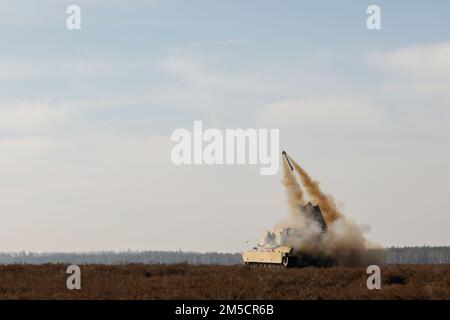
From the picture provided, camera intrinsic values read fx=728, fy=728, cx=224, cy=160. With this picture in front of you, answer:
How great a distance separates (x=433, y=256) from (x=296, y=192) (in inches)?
4828

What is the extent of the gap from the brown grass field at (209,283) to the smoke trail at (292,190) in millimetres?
9726

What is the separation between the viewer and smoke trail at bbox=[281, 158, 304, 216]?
45875mm

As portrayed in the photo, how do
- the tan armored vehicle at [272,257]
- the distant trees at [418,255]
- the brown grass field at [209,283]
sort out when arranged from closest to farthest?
the brown grass field at [209,283] → the tan armored vehicle at [272,257] → the distant trees at [418,255]

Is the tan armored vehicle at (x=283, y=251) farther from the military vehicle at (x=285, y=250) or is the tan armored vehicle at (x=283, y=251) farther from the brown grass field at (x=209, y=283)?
the brown grass field at (x=209, y=283)

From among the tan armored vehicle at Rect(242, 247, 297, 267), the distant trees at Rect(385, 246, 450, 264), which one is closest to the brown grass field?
the tan armored vehicle at Rect(242, 247, 297, 267)

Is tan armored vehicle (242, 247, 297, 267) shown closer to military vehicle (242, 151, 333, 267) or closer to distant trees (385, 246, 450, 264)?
military vehicle (242, 151, 333, 267)

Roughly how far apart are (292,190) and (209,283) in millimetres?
16969

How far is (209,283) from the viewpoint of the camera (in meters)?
30.5

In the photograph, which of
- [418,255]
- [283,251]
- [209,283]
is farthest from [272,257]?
[418,255]

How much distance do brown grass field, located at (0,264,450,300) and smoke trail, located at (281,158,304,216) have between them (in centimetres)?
973

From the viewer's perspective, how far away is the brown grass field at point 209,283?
2719 centimetres

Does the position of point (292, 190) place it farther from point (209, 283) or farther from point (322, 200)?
point (209, 283)

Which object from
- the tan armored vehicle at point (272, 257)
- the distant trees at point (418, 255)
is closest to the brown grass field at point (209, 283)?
the tan armored vehicle at point (272, 257)
